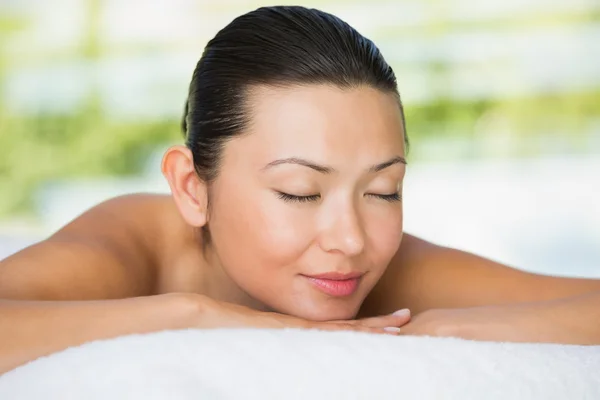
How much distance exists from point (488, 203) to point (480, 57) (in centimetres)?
120

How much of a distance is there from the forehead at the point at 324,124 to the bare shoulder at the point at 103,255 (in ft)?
1.13

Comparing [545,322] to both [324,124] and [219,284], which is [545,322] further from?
[219,284]

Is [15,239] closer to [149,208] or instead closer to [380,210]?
[149,208]

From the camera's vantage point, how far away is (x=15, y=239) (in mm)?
2018

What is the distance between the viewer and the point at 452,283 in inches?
70.4

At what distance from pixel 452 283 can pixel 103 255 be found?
2.30 ft

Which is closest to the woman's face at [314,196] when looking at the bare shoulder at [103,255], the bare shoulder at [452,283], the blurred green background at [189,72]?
the bare shoulder at [103,255]

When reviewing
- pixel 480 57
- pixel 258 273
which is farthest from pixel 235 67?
pixel 480 57

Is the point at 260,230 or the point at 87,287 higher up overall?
the point at 260,230

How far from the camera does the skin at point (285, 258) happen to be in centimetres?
119

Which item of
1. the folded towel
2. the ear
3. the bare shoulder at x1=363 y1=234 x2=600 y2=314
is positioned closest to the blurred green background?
the bare shoulder at x1=363 y1=234 x2=600 y2=314

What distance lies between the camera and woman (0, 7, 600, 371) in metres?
1.20

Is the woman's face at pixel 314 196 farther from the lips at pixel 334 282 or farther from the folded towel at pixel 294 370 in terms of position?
the folded towel at pixel 294 370

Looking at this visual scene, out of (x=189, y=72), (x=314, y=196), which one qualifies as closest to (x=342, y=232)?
(x=314, y=196)
